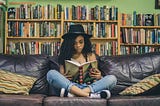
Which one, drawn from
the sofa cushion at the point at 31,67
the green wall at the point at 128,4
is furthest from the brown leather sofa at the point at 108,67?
the green wall at the point at 128,4

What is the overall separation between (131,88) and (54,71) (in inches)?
27.8

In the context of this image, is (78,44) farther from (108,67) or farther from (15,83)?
(15,83)

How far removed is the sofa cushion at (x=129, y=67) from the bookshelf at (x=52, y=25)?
5.33 ft

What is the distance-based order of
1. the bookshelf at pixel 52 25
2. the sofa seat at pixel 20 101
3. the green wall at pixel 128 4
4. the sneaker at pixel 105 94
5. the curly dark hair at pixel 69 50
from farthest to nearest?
1. the green wall at pixel 128 4
2. the bookshelf at pixel 52 25
3. the curly dark hair at pixel 69 50
4. the sneaker at pixel 105 94
5. the sofa seat at pixel 20 101

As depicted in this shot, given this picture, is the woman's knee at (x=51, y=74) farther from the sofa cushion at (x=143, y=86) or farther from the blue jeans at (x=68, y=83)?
the sofa cushion at (x=143, y=86)

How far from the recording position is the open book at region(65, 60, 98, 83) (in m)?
2.72

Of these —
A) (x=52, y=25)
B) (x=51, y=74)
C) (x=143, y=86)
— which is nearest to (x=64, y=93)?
(x=51, y=74)

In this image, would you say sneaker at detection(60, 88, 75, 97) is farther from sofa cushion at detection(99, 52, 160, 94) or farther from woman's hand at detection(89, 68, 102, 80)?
sofa cushion at detection(99, 52, 160, 94)

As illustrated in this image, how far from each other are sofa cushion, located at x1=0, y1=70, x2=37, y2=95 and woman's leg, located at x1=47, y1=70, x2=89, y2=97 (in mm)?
192

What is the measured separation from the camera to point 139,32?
463cm

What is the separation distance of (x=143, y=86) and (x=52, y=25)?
91.1 inches

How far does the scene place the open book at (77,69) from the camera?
8.92 ft

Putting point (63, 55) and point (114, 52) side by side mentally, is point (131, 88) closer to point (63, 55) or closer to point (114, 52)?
point (63, 55)

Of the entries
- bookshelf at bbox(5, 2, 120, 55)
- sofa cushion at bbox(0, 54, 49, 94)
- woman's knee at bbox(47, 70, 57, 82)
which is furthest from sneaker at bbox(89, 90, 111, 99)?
bookshelf at bbox(5, 2, 120, 55)
